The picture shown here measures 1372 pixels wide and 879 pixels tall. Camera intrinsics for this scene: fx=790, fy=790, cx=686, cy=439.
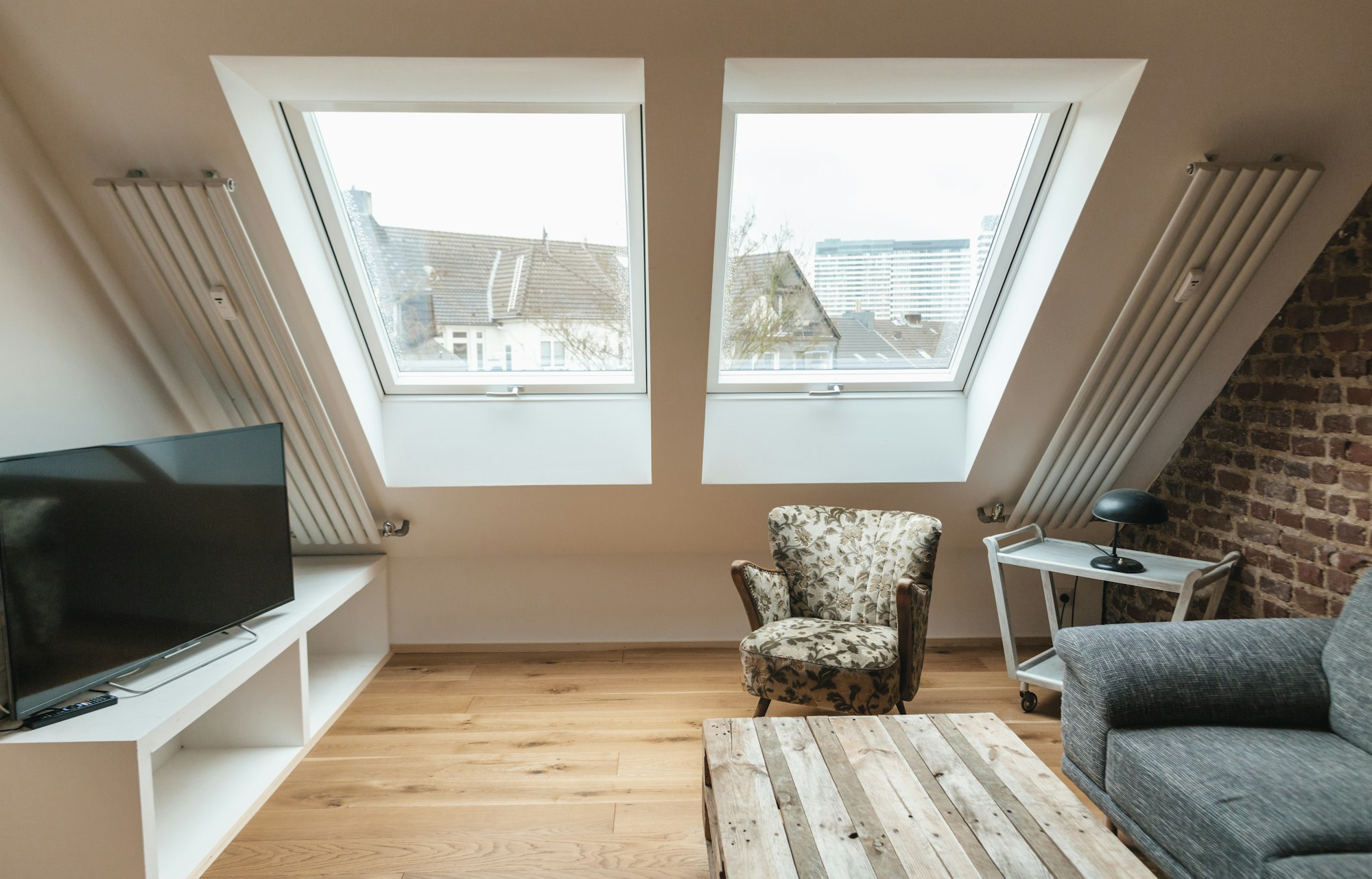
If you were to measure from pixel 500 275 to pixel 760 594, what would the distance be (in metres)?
1.59

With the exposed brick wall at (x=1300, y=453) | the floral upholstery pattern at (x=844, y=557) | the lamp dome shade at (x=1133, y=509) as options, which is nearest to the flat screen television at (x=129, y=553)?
the floral upholstery pattern at (x=844, y=557)

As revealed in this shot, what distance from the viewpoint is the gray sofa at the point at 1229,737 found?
1671mm

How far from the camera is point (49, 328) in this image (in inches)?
93.5

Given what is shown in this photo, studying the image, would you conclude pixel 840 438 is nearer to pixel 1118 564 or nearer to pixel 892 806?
pixel 1118 564

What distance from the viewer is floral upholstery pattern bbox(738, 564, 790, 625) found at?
3006 mm

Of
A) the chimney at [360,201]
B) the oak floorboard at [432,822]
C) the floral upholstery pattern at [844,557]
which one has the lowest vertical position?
the oak floorboard at [432,822]

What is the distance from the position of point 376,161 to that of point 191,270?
699 millimetres

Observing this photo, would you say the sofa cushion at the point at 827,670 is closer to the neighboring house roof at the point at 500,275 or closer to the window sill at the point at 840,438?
the window sill at the point at 840,438

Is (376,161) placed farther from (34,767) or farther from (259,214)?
(34,767)

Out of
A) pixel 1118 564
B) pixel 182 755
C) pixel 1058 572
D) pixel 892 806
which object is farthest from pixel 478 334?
pixel 1118 564

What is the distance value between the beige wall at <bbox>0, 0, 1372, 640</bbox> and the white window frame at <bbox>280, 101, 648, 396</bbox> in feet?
0.93

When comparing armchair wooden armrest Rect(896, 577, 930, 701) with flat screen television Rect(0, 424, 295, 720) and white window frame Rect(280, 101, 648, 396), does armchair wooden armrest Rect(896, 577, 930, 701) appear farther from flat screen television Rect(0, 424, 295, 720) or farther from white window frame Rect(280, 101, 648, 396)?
flat screen television Rect(0, 424, 295, 720)

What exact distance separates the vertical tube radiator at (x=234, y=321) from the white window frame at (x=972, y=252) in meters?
1.53

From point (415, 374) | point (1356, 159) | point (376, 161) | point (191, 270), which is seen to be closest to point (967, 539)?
point (1356, 159)
